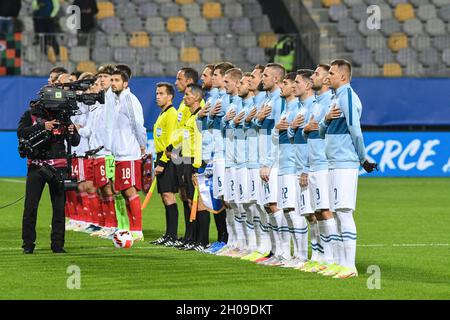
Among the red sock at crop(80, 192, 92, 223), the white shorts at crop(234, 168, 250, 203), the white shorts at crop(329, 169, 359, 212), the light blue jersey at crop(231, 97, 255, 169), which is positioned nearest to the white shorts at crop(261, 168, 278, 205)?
the white shorts at crop(234, 168, 250, 203)

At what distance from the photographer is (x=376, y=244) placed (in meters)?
16.3

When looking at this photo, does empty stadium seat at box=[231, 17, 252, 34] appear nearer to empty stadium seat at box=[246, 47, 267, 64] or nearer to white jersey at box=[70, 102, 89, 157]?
empty stadium seat at box=[246, 47, 267, 64]

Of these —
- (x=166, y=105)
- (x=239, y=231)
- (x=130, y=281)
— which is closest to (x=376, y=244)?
(x=239, y=231)

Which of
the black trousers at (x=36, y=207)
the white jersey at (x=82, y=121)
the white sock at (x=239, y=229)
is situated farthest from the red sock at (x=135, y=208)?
the white jersey at (x=82, y=121)

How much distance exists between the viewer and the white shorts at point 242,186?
14.7 m

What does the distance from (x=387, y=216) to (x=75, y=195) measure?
16.5 feet

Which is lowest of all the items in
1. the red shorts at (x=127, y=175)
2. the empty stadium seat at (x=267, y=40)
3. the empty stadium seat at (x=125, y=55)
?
the red shorts at (x=127, y=175)

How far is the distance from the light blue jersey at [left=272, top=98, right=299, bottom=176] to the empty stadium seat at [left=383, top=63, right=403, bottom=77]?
18.1 m

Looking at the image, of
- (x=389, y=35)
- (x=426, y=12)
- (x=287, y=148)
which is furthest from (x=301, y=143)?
(x=426, y=12)

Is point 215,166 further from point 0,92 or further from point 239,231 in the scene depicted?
point 0,92

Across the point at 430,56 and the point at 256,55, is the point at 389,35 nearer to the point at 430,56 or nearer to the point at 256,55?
the point at 430,56

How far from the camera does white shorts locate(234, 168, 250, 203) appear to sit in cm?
1469

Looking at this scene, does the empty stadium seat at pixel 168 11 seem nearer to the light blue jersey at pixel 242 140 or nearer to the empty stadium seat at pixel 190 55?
the empty stadium seat at pixel 190 55

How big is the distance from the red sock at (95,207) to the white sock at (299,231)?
587 centimetres
